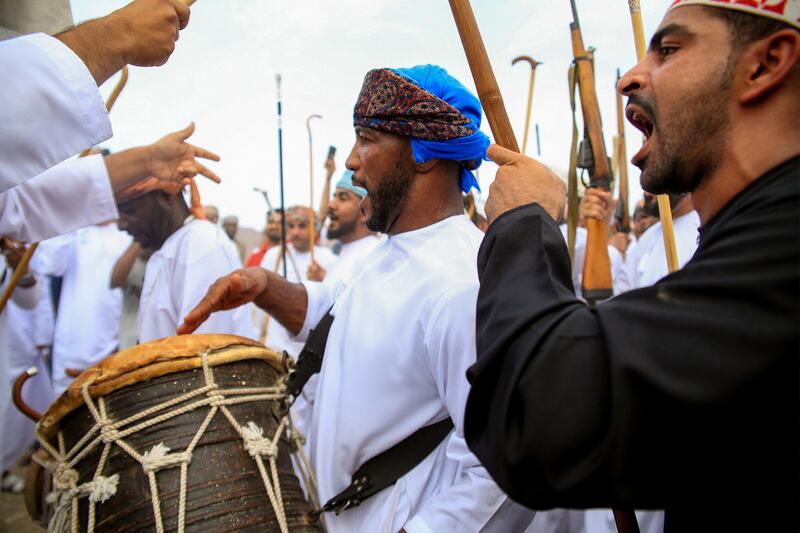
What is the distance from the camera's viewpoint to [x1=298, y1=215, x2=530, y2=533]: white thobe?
1.67 metres

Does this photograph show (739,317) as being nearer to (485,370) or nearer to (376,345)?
(485,370)

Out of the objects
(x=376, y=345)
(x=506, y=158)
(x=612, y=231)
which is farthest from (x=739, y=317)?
(x=612, y=231)

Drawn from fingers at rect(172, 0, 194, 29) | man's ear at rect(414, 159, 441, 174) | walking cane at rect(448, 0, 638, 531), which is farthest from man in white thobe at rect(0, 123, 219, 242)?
walking cane at rect(448, 0, 638, 531)

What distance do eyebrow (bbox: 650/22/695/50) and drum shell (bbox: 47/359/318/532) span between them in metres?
1.39

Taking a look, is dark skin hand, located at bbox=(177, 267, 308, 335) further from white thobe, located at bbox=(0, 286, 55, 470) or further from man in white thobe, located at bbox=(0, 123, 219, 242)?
white thobe, located at bbox=(0, 286, 55, 470)

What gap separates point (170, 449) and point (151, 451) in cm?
5

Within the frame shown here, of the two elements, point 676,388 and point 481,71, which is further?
point 481,71

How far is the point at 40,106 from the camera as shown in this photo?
5.00ft

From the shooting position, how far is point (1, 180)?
1.49 metres

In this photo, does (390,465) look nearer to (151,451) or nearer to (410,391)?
(410,391)

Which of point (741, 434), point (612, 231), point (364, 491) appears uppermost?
point (741, 434)

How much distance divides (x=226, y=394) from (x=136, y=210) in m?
2.93

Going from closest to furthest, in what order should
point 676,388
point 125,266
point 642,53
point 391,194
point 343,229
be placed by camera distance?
point 676,388 < point 642,53 < point 391,194 < point 125,266 < point 343,229

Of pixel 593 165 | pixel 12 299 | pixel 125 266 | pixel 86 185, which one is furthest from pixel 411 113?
pixel 12 299
